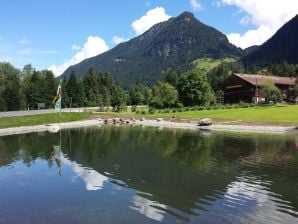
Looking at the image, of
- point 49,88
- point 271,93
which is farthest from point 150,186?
point 49,88

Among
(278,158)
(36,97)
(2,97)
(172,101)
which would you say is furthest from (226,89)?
(278,158)

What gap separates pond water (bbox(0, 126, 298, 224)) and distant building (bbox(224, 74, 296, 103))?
109 m

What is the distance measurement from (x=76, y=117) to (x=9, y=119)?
92.0 ft

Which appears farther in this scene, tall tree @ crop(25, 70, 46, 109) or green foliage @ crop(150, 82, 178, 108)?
tall tree @ crop(25, 70, 46, 109)

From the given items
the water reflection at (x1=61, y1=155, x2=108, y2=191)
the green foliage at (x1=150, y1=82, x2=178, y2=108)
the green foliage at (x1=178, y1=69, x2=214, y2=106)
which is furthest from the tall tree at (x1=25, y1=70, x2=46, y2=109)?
the water reflection at (x1=61, y1=155, x2=108, y2=191)

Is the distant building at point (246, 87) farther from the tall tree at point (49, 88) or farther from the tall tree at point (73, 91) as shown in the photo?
the tall tree at point (49, 88)

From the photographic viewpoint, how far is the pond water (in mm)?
19484

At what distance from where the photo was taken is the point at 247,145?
49562 mm

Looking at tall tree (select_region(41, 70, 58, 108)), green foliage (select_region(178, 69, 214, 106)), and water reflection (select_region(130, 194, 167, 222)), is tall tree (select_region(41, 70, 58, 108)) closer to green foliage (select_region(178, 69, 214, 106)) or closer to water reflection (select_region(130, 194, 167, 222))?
green foliage (select_region(178, 69, 214, 106))

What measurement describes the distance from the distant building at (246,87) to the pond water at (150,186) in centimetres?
10936

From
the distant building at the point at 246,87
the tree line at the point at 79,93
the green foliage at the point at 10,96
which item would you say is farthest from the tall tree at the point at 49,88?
the distant building at the point at 246,87

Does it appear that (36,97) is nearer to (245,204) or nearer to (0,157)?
(0,157)

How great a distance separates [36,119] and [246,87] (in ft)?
305

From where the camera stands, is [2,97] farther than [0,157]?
Yes
